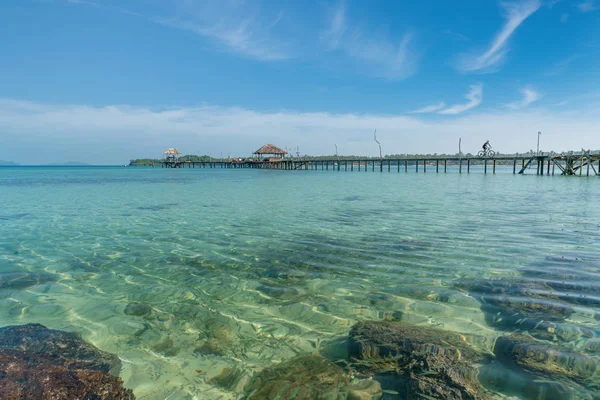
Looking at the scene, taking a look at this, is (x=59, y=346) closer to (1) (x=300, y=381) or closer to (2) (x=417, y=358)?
(1) (x=300, y=381)

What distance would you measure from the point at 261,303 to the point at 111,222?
29.5 ft

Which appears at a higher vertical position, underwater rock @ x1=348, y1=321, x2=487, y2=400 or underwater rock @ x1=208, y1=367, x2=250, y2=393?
underwater rock @ x1=348, y1=321, x2=487, y2=400

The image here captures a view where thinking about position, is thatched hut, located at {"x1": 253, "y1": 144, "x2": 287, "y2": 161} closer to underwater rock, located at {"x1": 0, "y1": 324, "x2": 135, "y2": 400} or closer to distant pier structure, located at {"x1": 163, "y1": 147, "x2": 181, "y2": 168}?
distant pier structure, located at {"x1": 163, "y1": 147, "x2": 181, "y2": 168}

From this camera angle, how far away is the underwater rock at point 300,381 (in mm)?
2938

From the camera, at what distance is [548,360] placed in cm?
331

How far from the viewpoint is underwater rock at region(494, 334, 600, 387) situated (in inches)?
123

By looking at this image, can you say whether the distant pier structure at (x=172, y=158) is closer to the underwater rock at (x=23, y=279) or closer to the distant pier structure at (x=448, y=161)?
the distant pier structure at (x=448, y=161)

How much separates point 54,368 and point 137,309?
1.77 metres

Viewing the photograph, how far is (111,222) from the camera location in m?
11.8

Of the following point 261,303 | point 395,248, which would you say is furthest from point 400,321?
point 395,248

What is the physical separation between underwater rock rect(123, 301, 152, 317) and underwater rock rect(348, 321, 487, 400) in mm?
2818

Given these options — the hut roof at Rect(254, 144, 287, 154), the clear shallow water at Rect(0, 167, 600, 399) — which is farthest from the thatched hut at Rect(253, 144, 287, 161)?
the clear shallow water at Rect(0, 167, 600, 399)

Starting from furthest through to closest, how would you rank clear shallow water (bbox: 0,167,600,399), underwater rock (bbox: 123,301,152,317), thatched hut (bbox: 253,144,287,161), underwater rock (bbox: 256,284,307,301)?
thatched hut (bbox: 253,144,287,161) → underwater rock (bbox: 256,284,307,301) → underwater rock (bbox: 123,301,152,317) → clear shallow water (bbox: 0,167,600,399)

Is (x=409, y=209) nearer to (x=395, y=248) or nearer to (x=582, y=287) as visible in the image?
(x=395, y=248)
